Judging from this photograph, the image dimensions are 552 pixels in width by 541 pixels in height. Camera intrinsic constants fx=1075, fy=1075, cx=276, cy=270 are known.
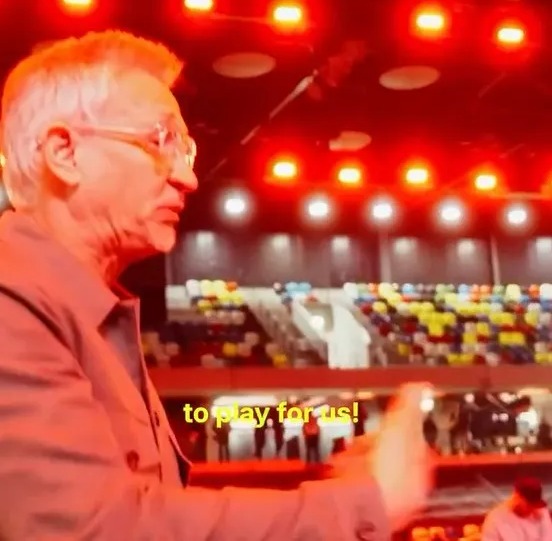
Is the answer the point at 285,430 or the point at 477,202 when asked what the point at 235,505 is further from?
the point at 477,202

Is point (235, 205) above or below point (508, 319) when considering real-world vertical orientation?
above

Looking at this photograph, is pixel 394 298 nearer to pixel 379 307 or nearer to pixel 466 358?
pixel 379 307

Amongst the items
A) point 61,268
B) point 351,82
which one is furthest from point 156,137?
point 351,82

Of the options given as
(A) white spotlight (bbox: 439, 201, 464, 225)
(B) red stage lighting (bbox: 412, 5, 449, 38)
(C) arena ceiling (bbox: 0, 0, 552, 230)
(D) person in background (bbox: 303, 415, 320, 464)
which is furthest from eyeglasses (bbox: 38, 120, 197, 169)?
(A) white spotlight (bbox: 439, 201, 464, 225)

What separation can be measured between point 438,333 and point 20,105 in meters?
11.9

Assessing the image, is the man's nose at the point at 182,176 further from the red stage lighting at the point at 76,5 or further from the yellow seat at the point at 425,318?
the yellow seat at the point at 425,318

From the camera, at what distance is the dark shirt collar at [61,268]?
3.00 ft

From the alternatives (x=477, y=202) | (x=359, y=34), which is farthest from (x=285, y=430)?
(x=359, y=34)

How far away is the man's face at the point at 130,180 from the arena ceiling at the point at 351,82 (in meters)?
3.06

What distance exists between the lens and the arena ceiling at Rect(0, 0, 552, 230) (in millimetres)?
4895

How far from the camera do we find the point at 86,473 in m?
0.73

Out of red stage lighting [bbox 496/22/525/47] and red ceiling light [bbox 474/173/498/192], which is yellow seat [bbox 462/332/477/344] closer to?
red ceiling light [bbox 474/173/498/192]

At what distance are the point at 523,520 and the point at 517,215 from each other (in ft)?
21.2
